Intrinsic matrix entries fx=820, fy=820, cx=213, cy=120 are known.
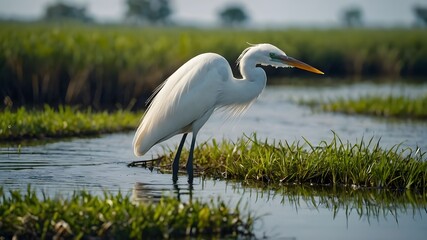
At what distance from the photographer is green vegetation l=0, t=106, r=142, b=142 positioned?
37.7 ft

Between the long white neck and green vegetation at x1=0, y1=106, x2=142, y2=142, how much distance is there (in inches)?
139

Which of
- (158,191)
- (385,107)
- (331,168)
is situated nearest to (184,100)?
(158,191)

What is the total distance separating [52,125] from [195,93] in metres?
3.66

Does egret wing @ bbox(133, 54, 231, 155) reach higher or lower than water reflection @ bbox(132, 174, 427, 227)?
higher

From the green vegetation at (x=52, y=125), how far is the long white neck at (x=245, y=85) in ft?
11.6

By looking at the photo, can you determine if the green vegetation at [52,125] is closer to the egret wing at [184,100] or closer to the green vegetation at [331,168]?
the egret wing at [184,100]

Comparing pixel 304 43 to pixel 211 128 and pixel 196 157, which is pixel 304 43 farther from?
pixel 196 157

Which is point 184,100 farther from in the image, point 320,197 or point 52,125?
point 52,125

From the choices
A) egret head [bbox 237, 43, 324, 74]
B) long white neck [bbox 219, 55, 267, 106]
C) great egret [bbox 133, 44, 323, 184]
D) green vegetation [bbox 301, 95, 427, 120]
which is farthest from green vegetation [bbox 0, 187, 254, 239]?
green vegetation [bbox 301, 95, 427, 120]

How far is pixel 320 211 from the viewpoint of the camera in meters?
7.82

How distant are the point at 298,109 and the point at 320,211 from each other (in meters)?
11.0

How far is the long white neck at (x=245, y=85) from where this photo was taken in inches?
365

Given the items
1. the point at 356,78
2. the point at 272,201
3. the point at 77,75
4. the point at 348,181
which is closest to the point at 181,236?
the point at 272,201

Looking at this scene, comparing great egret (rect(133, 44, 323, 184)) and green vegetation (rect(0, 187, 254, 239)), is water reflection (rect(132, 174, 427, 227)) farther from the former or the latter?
green vegetation (rect(0, 187, 254, 239))
